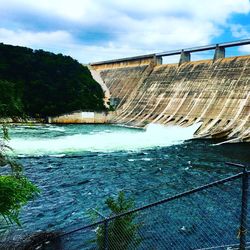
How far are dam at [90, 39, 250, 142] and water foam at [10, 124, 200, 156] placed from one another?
2392mm

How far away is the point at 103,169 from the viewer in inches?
858

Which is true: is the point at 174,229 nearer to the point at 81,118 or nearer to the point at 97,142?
the point at 97,142

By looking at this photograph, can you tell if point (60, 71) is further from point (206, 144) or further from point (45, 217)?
point (45, 217)

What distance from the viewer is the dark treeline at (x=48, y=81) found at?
56719mm

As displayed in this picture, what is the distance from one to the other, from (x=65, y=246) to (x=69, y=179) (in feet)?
27.9

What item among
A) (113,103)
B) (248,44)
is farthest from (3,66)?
(248,44)

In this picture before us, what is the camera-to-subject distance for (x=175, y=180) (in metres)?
18.9

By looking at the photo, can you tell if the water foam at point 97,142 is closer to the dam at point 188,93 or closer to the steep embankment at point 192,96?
the dam at point 188,93

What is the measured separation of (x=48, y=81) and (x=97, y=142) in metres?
30.6

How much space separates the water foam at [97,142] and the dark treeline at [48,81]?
20.5 meters

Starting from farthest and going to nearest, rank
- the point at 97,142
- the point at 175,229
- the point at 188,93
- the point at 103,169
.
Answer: the point at 188,93 < the point at 97,142 < the point at 103,169 < the point at 175,229

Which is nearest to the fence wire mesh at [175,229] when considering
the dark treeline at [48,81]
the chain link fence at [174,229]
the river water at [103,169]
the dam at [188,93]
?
the chain link fence at [174,229]

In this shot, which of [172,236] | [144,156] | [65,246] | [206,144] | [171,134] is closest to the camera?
[65,246]

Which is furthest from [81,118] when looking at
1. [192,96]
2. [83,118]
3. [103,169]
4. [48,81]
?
[103,169]
